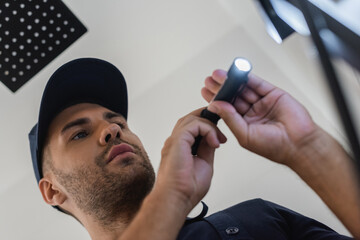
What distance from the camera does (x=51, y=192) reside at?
1.03 m

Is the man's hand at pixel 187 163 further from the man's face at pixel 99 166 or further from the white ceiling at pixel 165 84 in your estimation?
the white ceiling at pixel 165 84

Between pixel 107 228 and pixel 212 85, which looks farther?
pixel 107 228

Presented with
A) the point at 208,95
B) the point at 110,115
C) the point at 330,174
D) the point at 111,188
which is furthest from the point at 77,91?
the point at 330,174

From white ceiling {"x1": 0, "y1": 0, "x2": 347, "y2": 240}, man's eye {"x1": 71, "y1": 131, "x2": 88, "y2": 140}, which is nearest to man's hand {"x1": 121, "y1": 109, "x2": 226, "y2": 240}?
man's eye {"x1": 71, "y1": 131, "x2": 88, "y2": 140}

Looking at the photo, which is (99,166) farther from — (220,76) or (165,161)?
(220,76)

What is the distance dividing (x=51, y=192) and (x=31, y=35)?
1.67 ft

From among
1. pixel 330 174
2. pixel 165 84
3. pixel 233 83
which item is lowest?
pixel 330 174

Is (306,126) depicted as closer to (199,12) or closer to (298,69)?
(298,69)

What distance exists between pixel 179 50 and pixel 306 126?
680 millimetres

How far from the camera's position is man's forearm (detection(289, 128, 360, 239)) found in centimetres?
59

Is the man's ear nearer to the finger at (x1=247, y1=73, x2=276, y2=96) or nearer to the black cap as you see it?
the black cap

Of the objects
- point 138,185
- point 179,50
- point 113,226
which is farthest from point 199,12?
point 113,226

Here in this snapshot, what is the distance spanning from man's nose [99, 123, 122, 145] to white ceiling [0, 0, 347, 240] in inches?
13.3

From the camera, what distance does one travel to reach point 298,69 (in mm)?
1113
